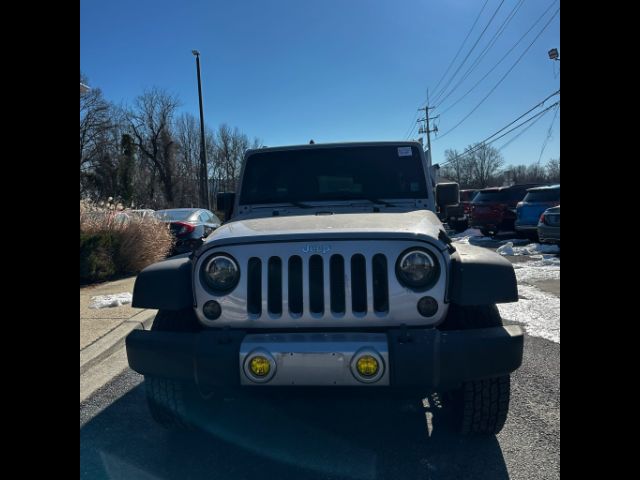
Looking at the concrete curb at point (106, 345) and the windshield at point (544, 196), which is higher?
the windshield at point (544, 196)

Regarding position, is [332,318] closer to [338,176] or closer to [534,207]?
[338,176]

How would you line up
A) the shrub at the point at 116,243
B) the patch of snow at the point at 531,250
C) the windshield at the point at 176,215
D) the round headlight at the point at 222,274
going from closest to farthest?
the round headlight at the point at 222,274 < the shrub at the point at 116,243 < the windshield at the point at 176,215 < the patch of snow at the point at 531,250

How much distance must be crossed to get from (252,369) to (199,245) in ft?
2.72

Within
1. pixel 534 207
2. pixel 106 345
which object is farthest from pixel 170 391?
pixel 534 207

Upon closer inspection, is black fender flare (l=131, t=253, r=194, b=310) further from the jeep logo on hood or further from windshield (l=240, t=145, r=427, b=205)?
windshield (l=240, t=145, r=427, b=205)

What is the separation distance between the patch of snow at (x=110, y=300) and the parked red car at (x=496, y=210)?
1260 cm

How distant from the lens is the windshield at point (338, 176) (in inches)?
156

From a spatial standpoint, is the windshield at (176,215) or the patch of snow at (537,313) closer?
the patch of snow at (537,313)

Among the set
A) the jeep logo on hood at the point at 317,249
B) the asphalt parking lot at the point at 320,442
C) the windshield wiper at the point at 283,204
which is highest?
Result: the windshield wiper at the point at 283,204

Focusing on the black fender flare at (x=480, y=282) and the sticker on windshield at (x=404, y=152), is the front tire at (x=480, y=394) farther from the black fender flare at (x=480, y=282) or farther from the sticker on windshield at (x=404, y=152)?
the sticker on windshield at (x=404, y=152)

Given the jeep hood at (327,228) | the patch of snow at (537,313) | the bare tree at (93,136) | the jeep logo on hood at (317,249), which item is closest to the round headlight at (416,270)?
the jeep hood at (327,228)

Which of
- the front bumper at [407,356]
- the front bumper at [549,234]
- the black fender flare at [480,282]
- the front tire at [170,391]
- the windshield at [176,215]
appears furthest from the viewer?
the front bumper at [549,234]

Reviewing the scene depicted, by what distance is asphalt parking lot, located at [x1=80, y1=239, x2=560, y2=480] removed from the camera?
255 centimetres
